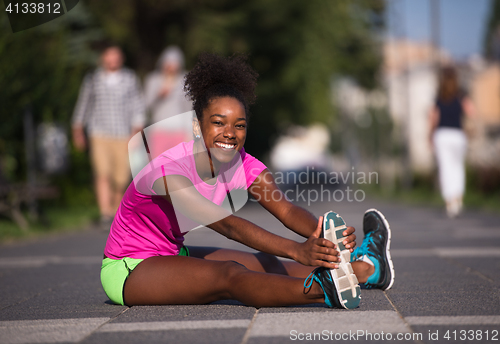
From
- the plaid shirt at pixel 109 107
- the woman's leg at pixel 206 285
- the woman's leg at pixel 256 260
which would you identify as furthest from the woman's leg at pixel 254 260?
the plaid shirt at pixel 109 107

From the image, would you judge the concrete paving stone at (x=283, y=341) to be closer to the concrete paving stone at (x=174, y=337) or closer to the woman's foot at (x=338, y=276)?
the concrete paving stone at (x=174, y=337)

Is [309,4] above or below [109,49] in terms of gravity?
above

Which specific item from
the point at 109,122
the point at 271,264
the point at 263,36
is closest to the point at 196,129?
the point at 271,264

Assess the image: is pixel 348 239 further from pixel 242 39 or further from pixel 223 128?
pixel 242 39

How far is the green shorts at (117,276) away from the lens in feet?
11.4

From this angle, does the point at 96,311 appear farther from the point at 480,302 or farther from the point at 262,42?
the point at 262,42

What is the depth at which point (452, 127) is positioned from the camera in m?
10.7

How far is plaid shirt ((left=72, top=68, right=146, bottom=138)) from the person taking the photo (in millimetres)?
8398

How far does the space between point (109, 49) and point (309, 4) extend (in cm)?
1064

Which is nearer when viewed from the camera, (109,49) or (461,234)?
(461,234)

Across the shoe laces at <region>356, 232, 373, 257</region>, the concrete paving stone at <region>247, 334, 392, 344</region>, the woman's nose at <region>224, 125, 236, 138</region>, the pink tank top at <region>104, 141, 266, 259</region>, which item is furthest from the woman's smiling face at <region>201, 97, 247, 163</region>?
the concrete paving stone at <region>247, 334, 392, 344</region>

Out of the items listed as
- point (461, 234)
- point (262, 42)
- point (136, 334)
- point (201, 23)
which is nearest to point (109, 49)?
point (461, 234)

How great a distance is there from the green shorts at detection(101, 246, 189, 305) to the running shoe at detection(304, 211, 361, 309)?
3.33 feet

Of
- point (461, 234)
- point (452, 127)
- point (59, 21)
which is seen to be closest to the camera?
point (461, 234)
